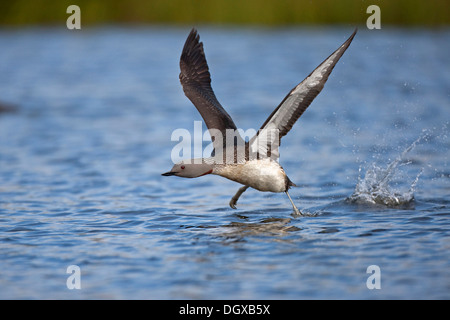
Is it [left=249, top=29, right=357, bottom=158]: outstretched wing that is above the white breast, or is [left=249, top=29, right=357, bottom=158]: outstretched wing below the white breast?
above

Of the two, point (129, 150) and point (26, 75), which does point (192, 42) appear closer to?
point (129, 150)

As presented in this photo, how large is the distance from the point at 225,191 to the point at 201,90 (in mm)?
1792

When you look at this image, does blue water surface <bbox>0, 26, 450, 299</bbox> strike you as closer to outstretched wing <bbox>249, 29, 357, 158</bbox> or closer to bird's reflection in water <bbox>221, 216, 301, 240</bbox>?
bird's reflection in water <bbox>221, 216, 301, 240</bbox>

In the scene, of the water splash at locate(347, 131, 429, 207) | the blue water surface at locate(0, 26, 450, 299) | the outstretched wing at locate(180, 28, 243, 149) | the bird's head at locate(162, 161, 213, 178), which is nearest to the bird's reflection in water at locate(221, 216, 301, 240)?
the blue water surface at locate(0, 26, 450, 299)

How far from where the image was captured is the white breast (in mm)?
7598

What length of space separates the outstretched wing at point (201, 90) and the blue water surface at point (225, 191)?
1.10 metres

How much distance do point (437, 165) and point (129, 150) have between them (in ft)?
18.0

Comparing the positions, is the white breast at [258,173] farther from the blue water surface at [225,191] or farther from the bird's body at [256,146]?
the blue water surface at [225,191]

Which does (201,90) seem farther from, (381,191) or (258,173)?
(381,191)

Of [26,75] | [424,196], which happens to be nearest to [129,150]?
[424,196]

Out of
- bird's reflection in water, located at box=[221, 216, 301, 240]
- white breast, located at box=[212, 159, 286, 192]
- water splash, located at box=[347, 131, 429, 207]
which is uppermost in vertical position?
white breast, located at box=[212, 159, 286, 192]

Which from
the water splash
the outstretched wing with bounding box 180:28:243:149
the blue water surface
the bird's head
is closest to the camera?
the blue water surface

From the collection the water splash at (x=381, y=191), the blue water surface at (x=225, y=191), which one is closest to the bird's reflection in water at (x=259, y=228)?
the blue water surface at (x=225, y=191)
